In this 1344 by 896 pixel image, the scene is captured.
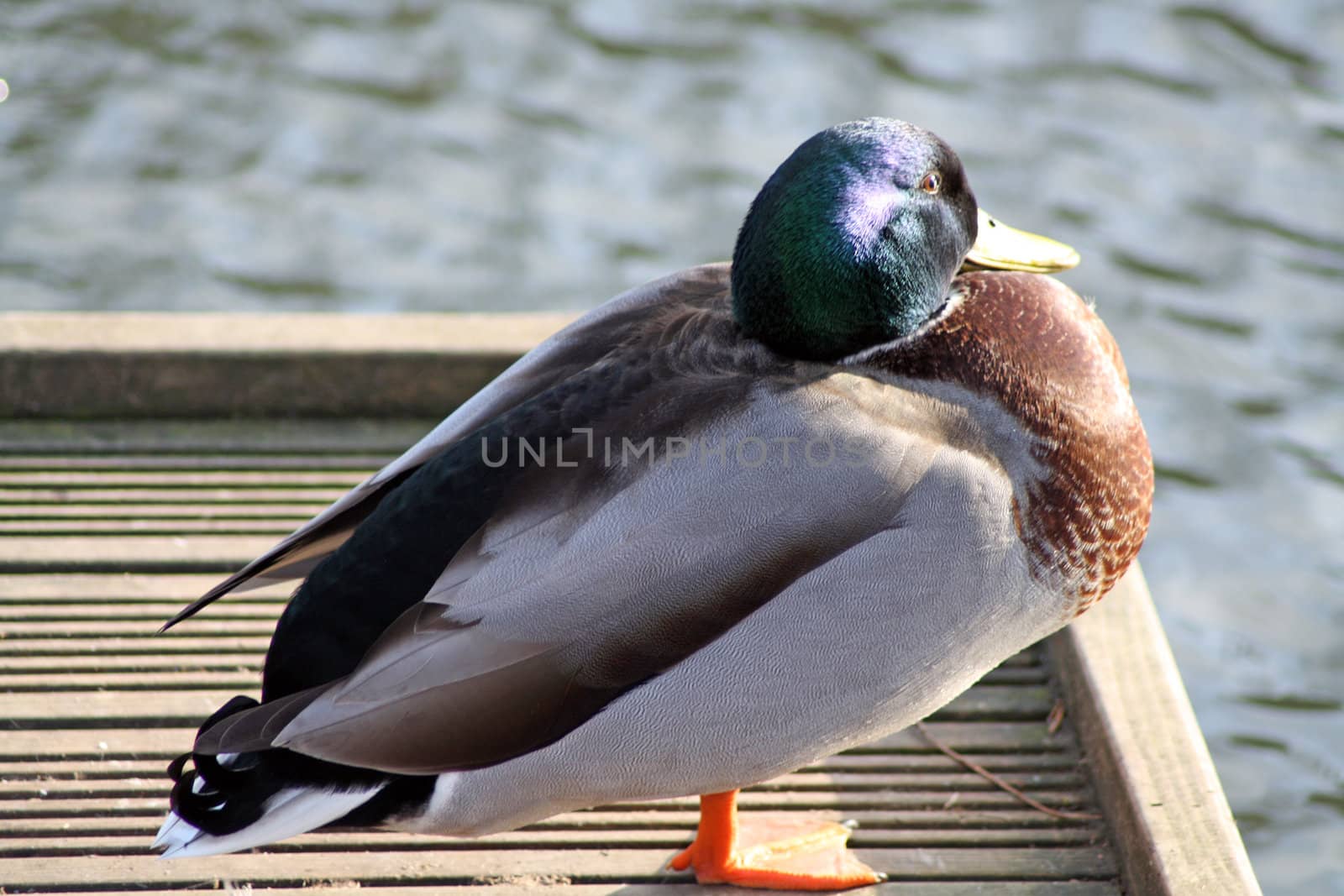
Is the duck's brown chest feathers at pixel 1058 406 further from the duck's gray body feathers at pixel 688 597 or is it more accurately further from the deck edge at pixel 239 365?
the deck edge at pixel 239 365

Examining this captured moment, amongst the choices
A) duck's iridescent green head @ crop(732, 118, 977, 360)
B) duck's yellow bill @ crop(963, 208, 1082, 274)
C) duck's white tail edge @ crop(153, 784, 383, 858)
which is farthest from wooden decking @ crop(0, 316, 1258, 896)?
duck's iridescent green head @ crop(732, 118, 977, 360)

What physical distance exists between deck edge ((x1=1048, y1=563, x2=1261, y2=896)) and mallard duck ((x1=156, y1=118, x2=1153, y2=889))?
13.1 inches

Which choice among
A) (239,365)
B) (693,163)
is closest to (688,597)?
(239,365)

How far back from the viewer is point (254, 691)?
9.75 feet

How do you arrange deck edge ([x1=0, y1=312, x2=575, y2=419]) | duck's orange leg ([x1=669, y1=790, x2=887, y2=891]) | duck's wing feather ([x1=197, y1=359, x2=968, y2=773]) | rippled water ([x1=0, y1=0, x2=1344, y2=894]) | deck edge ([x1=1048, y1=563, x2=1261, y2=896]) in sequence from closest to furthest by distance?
duck's wing feather ([x1=197, y1=359, x2=968, y2=773]), deck edge ([x1=1048, y1=563, x2=1261, y2=896]), duck's orange leg ([x1=669, y1=790, x2=887, y2=891]), deck edge ([x1=0, y1=312, x2=575, y2=419]), rippled water ([x1=0, y1=0, x2=1344, y2=894])

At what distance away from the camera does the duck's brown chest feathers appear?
2471mm

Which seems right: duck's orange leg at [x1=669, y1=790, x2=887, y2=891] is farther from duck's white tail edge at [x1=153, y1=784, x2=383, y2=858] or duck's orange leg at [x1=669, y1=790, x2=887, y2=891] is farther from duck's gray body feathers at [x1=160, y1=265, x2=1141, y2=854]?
duck's white tail edge at [x1=153, y1=784, x2=383, y2=858]

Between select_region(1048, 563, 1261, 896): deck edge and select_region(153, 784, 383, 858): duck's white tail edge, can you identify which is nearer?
select_region(153, 784, 383, 858): duck's white tail edge

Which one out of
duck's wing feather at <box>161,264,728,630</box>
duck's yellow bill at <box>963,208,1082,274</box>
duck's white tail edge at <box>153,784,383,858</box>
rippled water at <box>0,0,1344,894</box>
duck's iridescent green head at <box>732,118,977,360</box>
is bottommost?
rippled water at <box>0,0,1344,894</box>

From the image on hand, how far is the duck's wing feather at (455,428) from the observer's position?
2.59 meters

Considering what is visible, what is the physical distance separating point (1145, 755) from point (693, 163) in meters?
3.73

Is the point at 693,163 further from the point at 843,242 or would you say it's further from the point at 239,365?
the point at 843,242

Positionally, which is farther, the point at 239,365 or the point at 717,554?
the point at 239,365

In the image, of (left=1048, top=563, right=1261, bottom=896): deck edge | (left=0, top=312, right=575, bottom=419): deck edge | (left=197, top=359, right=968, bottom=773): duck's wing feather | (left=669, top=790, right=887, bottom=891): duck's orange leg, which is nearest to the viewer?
(left=197, top=359, right=968, bottom=773): duck's wing feather
